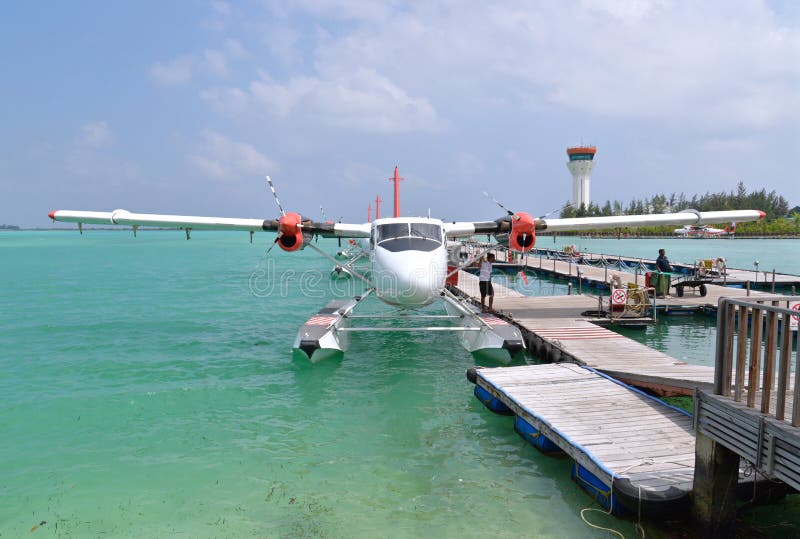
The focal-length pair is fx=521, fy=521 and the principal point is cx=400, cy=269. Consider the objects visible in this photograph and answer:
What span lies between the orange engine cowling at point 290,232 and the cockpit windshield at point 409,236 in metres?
2.36

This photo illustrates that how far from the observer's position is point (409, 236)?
446 inches

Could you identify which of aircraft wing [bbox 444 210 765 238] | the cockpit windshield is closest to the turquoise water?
the cockpit windshield

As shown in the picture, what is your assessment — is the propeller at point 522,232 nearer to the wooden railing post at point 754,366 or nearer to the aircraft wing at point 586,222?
the aircraft wing at point 586,222

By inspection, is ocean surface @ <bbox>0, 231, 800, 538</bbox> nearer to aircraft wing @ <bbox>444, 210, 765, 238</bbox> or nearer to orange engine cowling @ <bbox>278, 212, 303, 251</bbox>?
orange engine cowling @ <bbox>278, 212, 303, 251</bbox>

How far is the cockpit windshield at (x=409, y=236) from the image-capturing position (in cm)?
1106

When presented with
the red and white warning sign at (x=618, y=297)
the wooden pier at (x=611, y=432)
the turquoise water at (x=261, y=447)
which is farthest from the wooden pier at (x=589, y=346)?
the turquoise water at (x=261, y=447)

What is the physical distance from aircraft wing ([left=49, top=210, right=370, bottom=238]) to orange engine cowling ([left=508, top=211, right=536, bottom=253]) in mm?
4205

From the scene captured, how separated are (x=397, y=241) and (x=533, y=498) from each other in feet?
21.1

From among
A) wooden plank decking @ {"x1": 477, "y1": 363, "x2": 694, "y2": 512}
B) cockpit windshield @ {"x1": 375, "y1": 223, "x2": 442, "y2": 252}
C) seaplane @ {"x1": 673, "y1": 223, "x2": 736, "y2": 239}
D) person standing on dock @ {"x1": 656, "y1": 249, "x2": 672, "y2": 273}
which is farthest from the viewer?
seaplane @ {"x1": 673, "y1": 223, "x2": 736, "y2": 239}

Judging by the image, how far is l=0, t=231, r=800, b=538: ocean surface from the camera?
5496 millimetres

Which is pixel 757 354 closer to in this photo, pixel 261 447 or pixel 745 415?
pixel 745 415

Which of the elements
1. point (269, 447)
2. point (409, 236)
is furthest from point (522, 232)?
point (269, 447)

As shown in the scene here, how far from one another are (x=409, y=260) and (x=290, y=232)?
3922 mm

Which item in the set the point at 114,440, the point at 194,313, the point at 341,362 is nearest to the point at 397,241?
the point at 341,362
